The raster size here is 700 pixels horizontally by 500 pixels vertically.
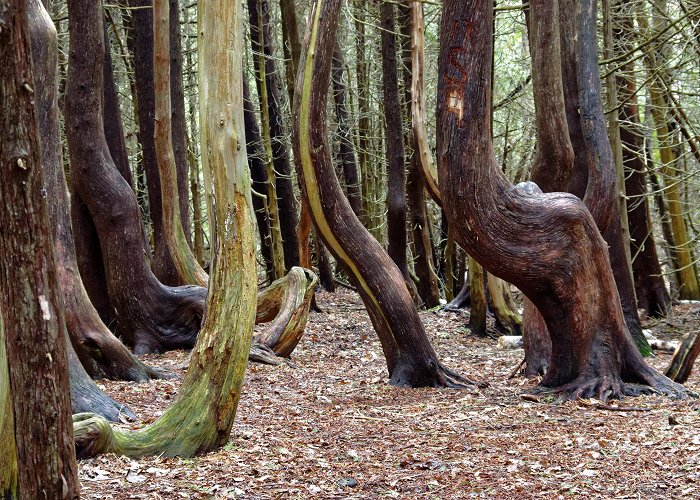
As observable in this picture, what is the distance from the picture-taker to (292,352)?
1188 centimetres

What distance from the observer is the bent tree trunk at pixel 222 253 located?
6.01 meters

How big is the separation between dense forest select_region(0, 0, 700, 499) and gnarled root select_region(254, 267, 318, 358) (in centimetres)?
3

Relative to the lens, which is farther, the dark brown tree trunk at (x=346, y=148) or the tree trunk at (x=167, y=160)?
the dark brown tree trunk at (x=346, y=148)

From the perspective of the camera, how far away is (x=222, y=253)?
6043mm

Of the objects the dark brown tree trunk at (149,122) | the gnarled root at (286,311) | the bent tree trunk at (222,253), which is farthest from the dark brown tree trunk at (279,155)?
the bent tree trunk at (222,253)

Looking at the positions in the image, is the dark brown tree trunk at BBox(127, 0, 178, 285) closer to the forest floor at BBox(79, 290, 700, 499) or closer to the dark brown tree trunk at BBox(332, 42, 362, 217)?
the forest floor at BBox(79, 290, 700, 499)

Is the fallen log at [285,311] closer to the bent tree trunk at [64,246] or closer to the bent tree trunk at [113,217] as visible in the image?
the bent tree trunk at [113,217]

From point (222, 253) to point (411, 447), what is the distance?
209 centimetres

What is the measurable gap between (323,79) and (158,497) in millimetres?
5046

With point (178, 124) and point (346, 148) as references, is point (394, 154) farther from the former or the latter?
point (346, 148)

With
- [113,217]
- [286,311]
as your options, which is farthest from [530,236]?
[113,217]

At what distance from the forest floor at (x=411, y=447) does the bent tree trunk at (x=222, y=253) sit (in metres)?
0.35

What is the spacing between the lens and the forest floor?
5.26 meters

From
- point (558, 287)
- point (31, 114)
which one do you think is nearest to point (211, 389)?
point (31, 114)
